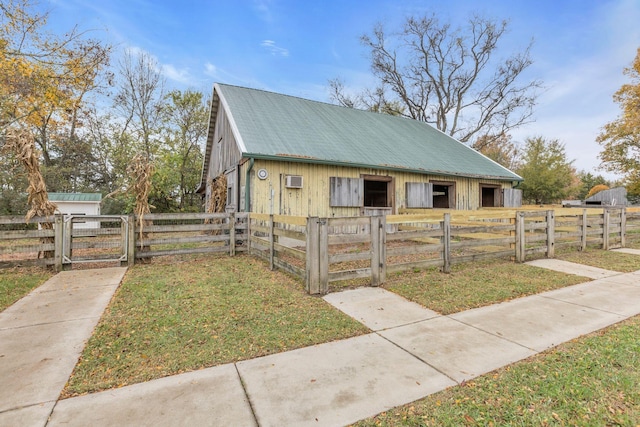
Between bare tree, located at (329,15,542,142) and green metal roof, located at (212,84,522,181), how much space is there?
10.4 m

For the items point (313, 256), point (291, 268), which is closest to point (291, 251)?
point (291, 268)

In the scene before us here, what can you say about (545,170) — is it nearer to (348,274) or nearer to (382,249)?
(382,249)

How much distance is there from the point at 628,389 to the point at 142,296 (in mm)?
5509

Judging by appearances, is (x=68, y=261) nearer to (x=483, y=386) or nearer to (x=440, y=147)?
(x=483, y=386)

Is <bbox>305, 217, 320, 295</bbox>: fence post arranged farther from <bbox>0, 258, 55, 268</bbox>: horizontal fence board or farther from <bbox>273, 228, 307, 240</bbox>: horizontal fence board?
<bbox>0, 258, 55, 268</bbox>: horizontal fence board

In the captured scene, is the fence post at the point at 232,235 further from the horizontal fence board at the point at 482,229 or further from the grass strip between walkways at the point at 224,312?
the horizontal fence board at the point at 482,229

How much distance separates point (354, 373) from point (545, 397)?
139cm

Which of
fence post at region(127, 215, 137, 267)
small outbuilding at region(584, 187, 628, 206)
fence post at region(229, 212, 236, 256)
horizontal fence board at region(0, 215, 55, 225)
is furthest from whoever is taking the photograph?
small outbuilding at region(584, 187, 628, 206)

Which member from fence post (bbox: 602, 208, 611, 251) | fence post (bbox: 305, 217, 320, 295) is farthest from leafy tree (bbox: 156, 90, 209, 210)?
fence post (bbox: 602, 208, 611, 251)

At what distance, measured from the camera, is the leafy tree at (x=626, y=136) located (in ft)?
68.8

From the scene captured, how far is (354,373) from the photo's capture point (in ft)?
8.45

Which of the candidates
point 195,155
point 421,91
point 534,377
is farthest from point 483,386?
point 421,91

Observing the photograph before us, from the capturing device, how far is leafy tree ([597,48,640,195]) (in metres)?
21.0

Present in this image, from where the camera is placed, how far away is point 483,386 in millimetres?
2369
